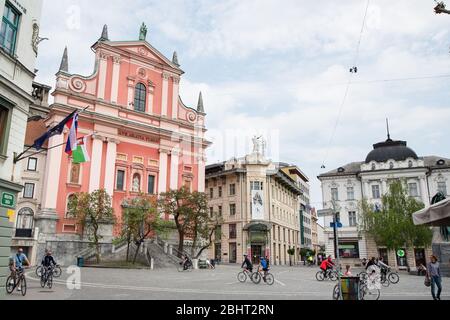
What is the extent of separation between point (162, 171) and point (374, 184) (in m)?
31.7

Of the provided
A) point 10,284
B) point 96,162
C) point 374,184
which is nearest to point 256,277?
point 10,284

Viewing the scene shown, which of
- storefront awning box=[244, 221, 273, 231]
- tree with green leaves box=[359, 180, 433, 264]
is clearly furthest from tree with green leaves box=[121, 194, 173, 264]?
storefront awning box=[244, 221, 273, 231]

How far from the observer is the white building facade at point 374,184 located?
53375 mm

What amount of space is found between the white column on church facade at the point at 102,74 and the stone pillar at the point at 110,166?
531 centimetres

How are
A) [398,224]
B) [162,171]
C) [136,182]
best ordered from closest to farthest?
[398,224] < [136,182] < [162,171]

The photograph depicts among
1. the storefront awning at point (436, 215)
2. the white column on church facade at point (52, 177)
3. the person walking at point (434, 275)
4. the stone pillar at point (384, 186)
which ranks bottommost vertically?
the person walking at point (434, 275)

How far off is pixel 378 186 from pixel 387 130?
1026 cm

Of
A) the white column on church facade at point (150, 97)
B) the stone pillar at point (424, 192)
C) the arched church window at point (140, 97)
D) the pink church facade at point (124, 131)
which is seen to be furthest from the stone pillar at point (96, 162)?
the stone pillar at point (424, 192)

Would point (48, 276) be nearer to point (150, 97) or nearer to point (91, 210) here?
point (91, 210)

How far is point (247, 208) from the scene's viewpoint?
57594 mm

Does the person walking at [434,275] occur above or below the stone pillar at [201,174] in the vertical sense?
below

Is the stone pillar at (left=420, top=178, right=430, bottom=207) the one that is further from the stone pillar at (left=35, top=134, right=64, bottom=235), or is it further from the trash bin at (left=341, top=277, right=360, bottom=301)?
the trash bin at (left=341, top=277, right=360, bottom=301)

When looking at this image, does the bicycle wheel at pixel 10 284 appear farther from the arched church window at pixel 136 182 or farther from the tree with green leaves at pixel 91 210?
A: the arched church window at pixel 136 182
